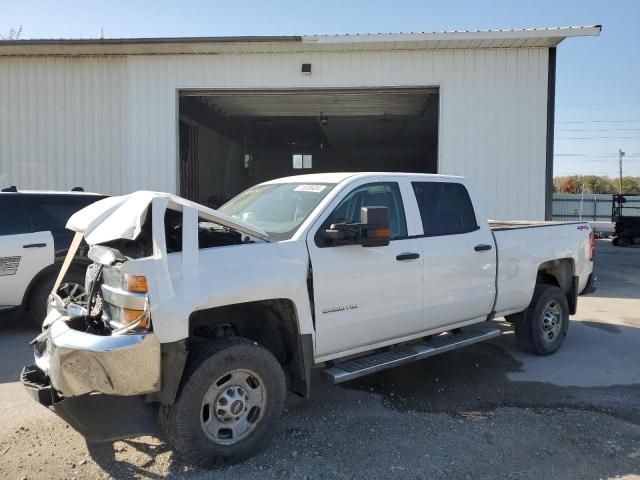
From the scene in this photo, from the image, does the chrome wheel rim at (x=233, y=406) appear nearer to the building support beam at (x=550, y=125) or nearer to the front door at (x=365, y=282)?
the front door at (x=365, y=282)

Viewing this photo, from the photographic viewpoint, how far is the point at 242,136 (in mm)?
23469

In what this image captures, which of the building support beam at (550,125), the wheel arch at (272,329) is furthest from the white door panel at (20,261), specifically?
the building support beam at (550,125)

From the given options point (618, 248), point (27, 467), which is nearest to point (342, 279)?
point (27, 467)

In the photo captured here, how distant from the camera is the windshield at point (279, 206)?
4.27 m

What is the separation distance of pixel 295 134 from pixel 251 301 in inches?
784

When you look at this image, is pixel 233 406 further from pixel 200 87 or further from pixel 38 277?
pixel 200 87

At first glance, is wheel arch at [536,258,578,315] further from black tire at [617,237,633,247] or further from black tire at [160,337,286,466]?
black tire at [617,237,633,247]

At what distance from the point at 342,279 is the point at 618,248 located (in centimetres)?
2213

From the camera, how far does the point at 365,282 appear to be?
429cm

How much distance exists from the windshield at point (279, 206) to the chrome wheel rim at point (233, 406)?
1.06 m

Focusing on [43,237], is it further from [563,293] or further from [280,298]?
[563,293]

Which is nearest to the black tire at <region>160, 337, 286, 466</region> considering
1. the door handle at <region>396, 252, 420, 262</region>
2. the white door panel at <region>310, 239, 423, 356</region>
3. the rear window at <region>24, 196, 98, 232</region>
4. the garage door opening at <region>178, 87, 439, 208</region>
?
the white door panel at <region>310, 239, 423, 356</region>

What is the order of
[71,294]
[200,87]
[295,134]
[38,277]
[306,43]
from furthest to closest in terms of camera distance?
1. [295,134]
2. [200,87]
3. [306,43]
4. [38,277]
5. [71,294]

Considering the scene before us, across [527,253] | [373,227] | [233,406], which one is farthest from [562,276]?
[233,406]
